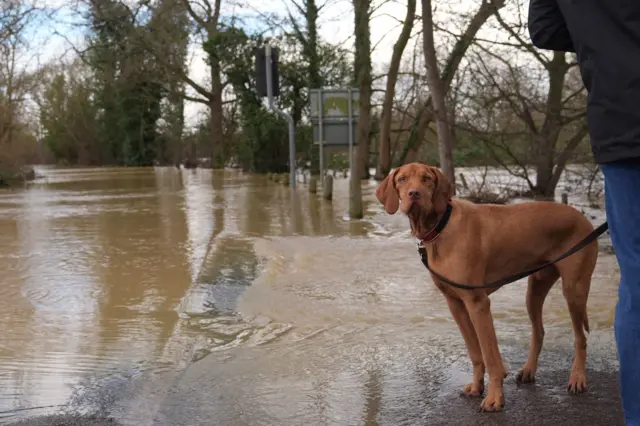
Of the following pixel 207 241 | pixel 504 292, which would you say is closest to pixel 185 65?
pixel 207 241

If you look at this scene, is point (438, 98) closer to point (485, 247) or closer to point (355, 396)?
point (485, 247)

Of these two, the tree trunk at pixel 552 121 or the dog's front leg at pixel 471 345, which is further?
the tree trunk at pixel 552 121

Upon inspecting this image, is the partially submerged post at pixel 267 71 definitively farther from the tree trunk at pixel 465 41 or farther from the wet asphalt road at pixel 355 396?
the wet asphalt road at pixel 355 396

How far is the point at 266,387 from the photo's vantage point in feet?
14.0

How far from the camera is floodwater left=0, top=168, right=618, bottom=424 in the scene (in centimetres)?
446

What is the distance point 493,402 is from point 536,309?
82 cm

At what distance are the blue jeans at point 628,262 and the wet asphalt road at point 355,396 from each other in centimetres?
99

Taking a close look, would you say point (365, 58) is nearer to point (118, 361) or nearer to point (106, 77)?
point (118, 361)

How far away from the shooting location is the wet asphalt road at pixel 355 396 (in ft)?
12.2

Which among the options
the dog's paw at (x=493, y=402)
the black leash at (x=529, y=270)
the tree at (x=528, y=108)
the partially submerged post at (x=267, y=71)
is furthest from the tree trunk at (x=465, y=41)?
the dog's paw at (x=493, y=402)

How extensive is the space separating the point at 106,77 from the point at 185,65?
255 inches

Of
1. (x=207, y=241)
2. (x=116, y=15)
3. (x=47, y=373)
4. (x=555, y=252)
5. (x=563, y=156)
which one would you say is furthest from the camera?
(x=116, y=15)

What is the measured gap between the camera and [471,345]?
404 centimetres

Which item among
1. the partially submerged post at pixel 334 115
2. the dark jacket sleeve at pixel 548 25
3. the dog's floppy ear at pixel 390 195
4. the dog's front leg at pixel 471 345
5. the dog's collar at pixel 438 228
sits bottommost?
the dog's front leg at pixel 471 345
